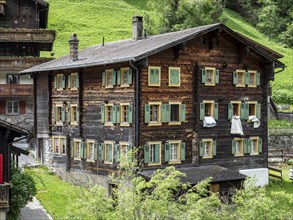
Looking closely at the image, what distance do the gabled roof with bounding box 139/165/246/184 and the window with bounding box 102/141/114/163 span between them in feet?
9.98

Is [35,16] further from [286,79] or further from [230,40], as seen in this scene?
[286,79]

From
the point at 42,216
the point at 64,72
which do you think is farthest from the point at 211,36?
the point at 42,216

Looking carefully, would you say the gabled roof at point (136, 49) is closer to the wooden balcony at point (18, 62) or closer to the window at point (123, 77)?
the window at point (123, 77)

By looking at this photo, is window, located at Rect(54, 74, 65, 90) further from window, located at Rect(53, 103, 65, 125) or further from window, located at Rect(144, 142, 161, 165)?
window, located at Rect(144, 142, 161, 165)

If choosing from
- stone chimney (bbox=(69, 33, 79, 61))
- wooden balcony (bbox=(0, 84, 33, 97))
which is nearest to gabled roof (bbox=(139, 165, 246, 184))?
stone chimney (bbox=(69, 33, 79, 61))

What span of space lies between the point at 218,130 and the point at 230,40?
217 inches

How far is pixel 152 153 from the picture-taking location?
3053 cm

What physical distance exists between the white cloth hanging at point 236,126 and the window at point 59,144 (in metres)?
11.2

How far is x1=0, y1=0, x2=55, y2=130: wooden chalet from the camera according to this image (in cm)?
4603

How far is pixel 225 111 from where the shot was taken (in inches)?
1336

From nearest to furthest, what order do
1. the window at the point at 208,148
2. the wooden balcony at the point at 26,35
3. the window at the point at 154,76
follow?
the window at the point at 154,76, the window at the point at 208,148, the wooden balcony at the point at 26,35

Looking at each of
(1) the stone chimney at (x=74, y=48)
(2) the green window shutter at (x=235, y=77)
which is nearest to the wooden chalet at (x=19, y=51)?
(1) the stone chimney at (x=74, y=48)

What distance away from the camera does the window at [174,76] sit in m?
31.2

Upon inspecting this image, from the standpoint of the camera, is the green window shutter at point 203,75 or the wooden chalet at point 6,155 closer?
the wooden chalet at point 6,155
